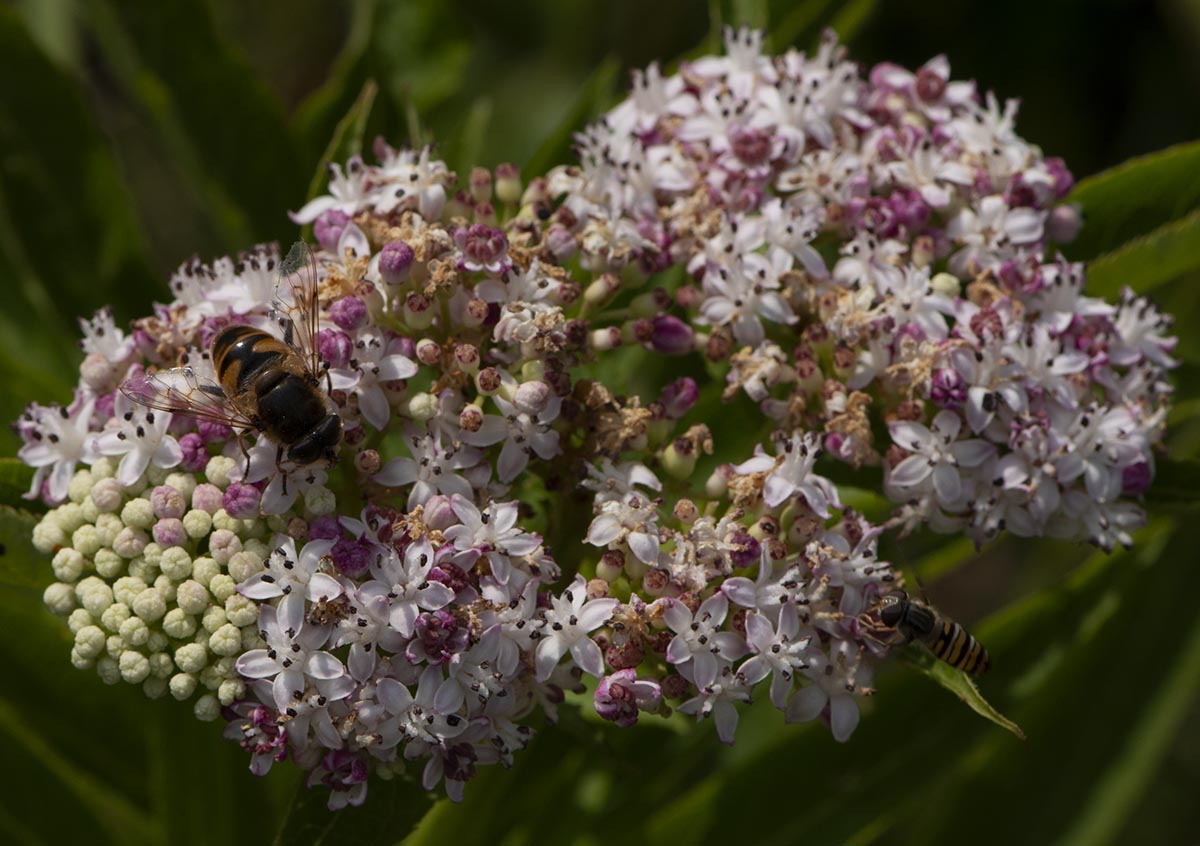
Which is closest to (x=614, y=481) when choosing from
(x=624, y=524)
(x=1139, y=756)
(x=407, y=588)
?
(x=624, y=524)

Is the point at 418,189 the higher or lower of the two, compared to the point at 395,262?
higher

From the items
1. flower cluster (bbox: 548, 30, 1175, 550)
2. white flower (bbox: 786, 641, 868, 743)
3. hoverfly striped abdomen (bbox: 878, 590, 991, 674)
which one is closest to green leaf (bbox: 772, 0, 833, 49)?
flower cluster (bbox: 548, 30, 1175, 550)

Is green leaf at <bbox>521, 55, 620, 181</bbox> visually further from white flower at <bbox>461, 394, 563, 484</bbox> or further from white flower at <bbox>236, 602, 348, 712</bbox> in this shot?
white flower at <bbox>236, 602, 348, 712</bbox>

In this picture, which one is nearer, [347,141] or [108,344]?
[108,344]

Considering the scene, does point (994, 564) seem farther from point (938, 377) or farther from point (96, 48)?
point (96, 48)

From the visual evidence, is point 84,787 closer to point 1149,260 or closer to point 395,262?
point 395,262
